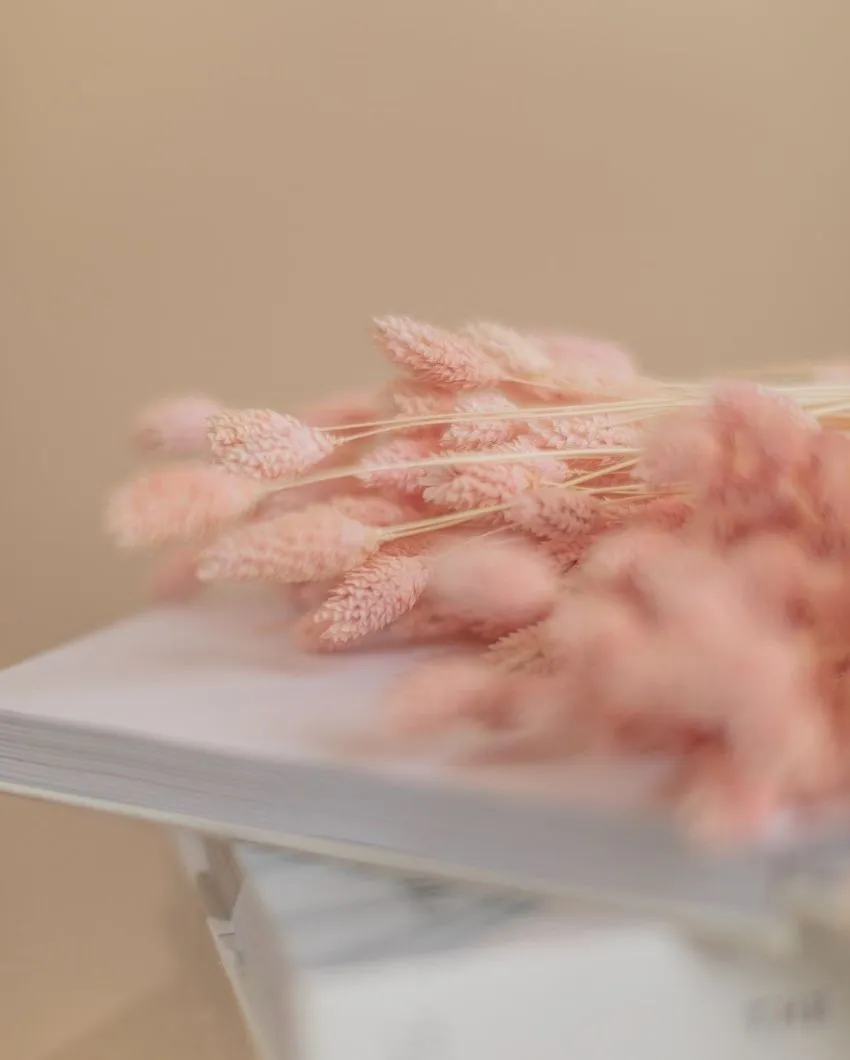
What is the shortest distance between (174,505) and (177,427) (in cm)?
9

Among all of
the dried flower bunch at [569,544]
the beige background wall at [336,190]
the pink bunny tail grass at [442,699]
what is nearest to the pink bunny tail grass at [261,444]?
the dried flower bunch at [569,544]

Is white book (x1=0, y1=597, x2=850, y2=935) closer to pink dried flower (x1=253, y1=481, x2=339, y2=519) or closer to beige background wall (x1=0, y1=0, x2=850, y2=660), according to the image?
pink dried flower (x1=253, y1=481, x2=339, y2=519)

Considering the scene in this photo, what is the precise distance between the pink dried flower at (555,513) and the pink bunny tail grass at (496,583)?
0.19ft

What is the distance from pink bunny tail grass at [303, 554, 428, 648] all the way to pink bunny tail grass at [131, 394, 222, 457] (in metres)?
0.10

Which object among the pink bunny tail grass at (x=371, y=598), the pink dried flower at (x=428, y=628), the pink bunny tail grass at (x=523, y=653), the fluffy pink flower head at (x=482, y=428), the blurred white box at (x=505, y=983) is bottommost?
the blurred white box at (x=505, y=983)

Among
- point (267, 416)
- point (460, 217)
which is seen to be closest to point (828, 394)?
point (267, 416)

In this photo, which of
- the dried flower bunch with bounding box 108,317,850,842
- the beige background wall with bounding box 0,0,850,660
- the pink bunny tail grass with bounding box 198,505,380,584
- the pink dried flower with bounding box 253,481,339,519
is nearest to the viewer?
the dried flower bunch with bounding box 108,317,850,842

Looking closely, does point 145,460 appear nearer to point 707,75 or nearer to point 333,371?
point 333,371

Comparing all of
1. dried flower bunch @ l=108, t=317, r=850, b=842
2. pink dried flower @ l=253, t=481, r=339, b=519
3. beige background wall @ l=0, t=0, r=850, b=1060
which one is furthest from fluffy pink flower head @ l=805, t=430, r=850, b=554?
beige background wall @ l=0, t=0, r=850, b=1060

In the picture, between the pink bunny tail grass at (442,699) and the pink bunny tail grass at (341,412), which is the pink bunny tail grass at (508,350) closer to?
the pink bunny tail grass at (341,412)

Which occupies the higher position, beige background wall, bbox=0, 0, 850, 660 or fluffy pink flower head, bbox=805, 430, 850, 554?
beige background wall, bbox=0, 0, 850, 660

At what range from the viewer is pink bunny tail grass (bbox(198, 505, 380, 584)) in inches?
14.1

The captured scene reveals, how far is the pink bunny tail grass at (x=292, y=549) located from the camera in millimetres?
357

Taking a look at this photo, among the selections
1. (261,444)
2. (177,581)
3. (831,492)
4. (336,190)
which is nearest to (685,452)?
(831,492)
